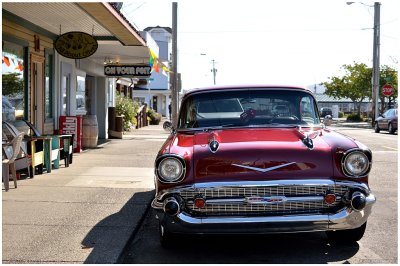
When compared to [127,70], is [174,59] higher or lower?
higher

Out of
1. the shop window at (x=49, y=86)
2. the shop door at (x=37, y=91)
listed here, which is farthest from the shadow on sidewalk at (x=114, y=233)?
the shop window at (x=49, y=86)

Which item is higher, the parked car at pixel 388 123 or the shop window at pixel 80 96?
the shop window at pixel 80 96

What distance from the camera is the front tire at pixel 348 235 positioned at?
522 centimetres

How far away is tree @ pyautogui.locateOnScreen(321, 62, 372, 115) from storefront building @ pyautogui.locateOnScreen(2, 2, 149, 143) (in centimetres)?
3685

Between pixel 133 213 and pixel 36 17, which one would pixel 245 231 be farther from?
pixel 36 17

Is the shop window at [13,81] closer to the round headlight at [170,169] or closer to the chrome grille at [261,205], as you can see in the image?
the round headlight at [170,169]

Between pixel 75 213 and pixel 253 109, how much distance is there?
8.44 feet

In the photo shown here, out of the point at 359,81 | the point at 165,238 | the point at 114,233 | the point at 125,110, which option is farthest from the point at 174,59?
the point at 359,81

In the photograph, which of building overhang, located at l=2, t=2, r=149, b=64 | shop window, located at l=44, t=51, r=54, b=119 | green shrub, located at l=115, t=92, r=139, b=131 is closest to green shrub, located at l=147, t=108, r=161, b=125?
green shrub, located at l=115, t=92, r=139, b=131

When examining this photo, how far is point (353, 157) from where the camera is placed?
475 cm

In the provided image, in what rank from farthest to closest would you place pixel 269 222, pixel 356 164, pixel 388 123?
pixel 388 123, pixel 356 164, pixel 269 222

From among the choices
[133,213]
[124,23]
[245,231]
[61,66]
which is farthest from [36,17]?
[245,231]

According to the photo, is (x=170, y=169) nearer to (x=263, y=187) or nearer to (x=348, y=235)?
(x=263, y=187)

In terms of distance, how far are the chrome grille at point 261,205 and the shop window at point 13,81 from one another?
6.44m
